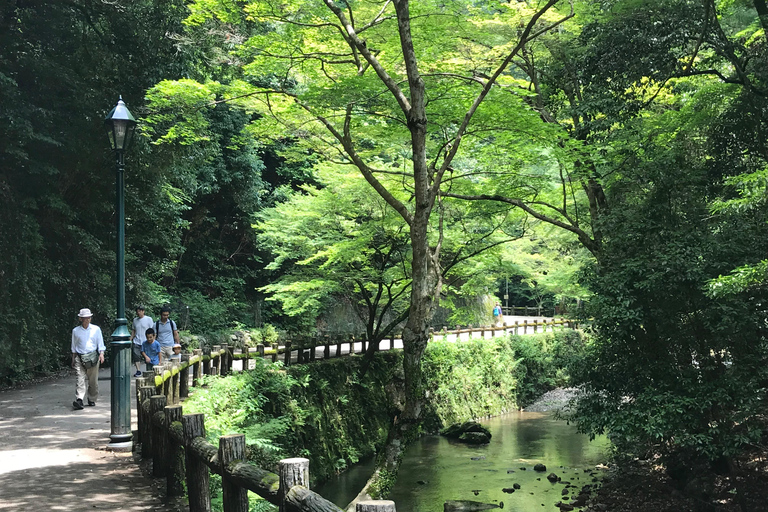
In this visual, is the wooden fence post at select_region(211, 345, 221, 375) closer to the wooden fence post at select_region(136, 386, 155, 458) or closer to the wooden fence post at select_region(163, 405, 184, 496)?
the wooden fence post at select_region(136, 386, 155, 458)

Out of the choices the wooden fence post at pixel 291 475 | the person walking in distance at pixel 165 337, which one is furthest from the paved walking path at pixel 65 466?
the wooden fence post at pixel 291 475

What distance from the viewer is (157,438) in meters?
7.05

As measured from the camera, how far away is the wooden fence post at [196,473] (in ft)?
18.6

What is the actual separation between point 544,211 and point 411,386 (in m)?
8.63

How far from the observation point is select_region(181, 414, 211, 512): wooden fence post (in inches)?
223

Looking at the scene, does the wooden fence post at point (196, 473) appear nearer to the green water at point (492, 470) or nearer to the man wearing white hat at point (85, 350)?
the man wearing white hat at point (85, 350)

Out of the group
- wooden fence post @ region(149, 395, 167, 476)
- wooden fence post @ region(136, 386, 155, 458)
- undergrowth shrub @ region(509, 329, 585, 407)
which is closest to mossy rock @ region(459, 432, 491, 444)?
undergrowth shrub @ region(509, 329, 585, 407)

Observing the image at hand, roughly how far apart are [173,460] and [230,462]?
1900 mm

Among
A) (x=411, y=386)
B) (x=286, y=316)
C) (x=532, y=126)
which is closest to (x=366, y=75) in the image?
(x=532, y=126)

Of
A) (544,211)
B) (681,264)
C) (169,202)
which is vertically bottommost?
(681,264)

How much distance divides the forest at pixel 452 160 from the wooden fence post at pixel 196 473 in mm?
3761

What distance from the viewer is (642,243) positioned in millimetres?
10891

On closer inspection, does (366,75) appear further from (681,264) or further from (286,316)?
(286,316)

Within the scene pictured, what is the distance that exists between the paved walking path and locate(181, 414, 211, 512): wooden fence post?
18.6 inches
